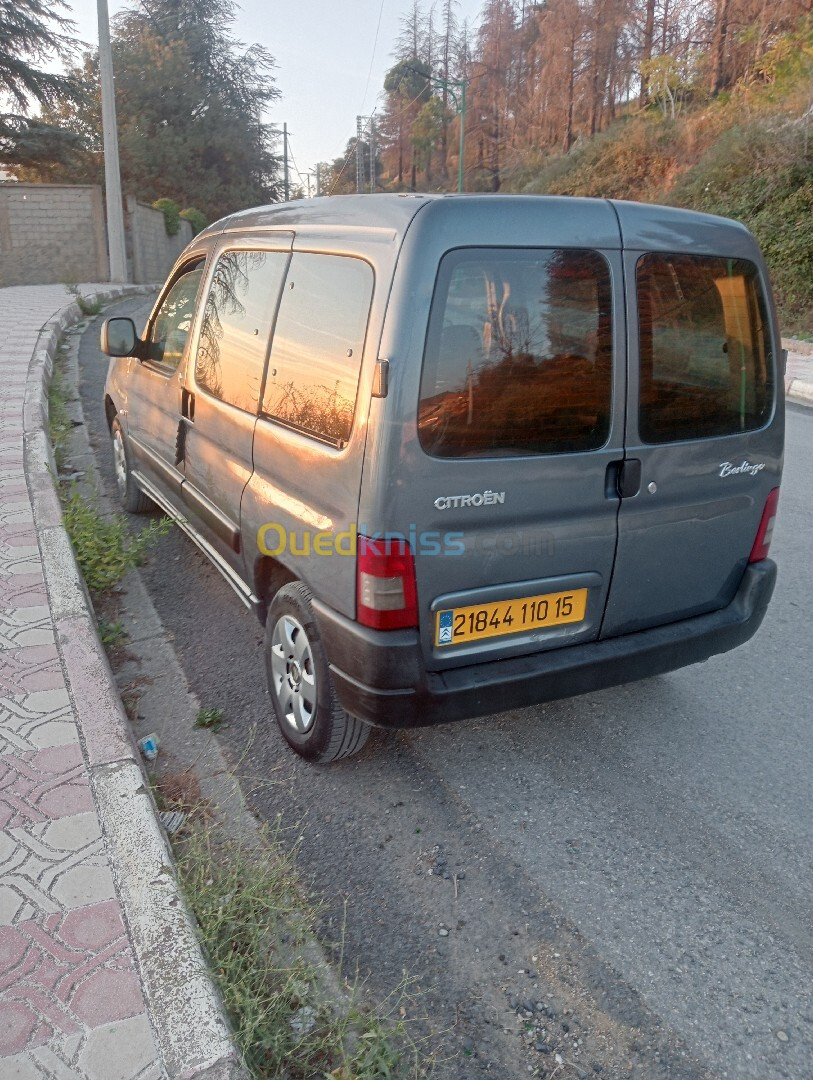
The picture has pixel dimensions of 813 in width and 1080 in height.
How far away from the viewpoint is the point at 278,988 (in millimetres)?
2195

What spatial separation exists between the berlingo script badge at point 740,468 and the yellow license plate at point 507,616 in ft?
2.37

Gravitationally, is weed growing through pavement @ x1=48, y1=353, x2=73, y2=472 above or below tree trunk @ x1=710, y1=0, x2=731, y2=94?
below

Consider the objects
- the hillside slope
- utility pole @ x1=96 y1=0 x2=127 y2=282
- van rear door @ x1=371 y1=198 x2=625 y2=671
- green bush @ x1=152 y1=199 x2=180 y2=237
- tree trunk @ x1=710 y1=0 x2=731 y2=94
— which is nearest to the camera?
van rear door @ x1=371 y1=198 x2=625 y2=671

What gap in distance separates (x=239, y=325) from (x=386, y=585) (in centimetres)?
160

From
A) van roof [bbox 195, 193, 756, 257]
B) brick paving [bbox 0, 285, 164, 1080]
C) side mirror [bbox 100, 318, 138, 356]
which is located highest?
van roof [bbox 195, 193, 756, 257]

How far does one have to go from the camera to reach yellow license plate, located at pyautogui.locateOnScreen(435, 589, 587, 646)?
2707 millimetres

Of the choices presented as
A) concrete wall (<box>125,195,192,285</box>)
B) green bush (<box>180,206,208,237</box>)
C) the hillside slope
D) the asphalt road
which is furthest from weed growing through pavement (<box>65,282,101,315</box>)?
green bush (<box>180,206,208,237</box>)

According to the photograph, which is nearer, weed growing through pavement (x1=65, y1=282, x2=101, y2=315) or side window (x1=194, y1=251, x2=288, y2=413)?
side window (x1=194, y1=251, x2=288, y2=413)

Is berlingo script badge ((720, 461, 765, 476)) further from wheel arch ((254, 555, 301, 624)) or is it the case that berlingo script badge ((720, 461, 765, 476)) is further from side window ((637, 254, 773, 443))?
wheel arch ((254, 555, 301, 624))

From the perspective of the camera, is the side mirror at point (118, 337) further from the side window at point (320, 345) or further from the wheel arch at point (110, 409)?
the side window at point (320, 345)

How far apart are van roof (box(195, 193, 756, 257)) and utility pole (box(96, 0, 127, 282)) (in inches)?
886

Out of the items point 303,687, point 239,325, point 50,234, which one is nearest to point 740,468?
point 303,687

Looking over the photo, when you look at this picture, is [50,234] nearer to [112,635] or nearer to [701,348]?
[112,635]

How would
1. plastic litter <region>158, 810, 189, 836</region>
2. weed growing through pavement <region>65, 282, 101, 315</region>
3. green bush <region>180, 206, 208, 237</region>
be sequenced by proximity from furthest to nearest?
green bush <region>180, 206, 208, 237</region>, weed growing through pavement <region>65, 282, 101, 315</region>, plastic litter <region>158, 810, 189, 836</region>
